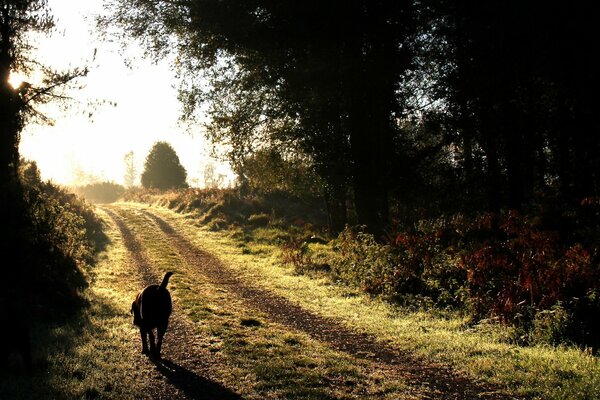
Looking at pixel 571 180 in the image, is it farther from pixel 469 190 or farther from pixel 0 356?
pixel 0 356

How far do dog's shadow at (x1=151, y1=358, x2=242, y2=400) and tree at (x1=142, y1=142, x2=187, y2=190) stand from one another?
51161mm

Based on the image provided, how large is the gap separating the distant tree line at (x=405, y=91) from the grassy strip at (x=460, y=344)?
4695 mm

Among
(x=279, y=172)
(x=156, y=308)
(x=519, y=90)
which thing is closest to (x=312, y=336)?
(x=156, y=308)

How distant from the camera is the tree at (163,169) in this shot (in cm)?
5694

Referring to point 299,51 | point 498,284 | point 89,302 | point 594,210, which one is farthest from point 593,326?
point 299,51

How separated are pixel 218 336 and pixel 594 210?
8.95 meters

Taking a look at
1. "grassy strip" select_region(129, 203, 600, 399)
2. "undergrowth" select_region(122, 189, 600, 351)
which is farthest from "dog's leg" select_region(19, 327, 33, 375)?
"undergrowth" select_region(122, 189, 600, 351)

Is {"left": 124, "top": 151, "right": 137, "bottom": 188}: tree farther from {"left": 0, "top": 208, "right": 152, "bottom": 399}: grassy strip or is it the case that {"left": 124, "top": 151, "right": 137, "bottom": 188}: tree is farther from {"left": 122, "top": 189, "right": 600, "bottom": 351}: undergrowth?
{"left": 0, "top": 208, "right": 152, "bottom": 399}: grassy strip

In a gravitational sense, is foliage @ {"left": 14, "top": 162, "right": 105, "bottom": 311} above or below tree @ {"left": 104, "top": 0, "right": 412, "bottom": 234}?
below

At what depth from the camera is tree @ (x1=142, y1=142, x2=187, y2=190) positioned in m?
56.9

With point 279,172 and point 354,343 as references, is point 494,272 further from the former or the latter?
point 279,172

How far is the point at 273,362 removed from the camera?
7.33 m

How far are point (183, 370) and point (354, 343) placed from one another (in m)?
3.27

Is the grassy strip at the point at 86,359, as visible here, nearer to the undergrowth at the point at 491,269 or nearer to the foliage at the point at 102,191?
the undergrowth at the point at 491,269
